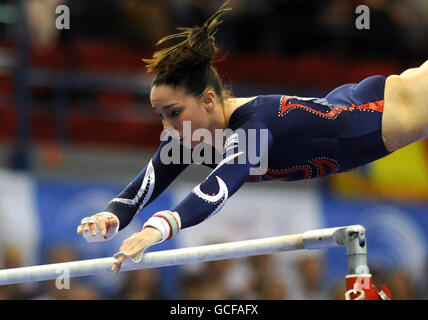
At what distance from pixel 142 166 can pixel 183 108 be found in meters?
3.76

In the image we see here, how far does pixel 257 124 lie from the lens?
3662 millimetres

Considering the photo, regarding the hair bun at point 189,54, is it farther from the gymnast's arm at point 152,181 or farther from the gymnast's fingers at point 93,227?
the gymnast's fingers at point 93,227

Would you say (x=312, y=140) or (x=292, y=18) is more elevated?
(x=292, y=18)

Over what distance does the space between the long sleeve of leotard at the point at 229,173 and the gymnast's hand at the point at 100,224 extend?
41 cm

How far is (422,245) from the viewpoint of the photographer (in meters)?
7.89

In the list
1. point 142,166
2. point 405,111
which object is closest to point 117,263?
point 405,111

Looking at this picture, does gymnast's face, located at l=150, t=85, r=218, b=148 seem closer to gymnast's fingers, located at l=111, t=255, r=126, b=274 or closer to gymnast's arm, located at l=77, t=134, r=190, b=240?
gymnast's arm, located at l=77, t=134, r=190, b=240

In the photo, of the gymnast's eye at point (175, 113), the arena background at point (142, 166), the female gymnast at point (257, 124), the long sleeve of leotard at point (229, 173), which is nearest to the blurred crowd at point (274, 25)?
the arena background at point (142, 166)

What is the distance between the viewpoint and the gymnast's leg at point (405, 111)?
4.00 meters

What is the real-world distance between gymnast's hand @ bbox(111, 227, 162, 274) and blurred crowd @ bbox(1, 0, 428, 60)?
15.7 feet

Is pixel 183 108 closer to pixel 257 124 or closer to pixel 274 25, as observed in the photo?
pixel 257 124

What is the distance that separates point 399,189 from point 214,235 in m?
2.12
